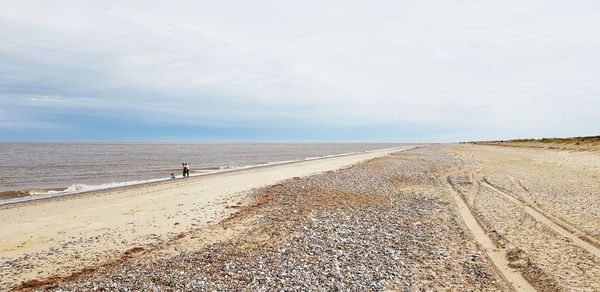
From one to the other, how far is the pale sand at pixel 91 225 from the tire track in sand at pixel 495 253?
10.4 meters

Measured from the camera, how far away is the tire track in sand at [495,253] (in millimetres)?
8805

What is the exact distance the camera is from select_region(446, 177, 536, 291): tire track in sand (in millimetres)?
8805

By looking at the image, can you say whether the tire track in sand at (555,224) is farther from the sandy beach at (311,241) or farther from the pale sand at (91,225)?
the pale sand at (91,225)

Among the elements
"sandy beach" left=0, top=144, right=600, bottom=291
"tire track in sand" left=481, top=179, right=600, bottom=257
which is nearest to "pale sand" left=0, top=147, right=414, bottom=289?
"sandy beach" left=0, top=144, right=600, bottom=291

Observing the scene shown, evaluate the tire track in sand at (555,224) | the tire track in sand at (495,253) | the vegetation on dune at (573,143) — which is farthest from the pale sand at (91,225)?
the vegetation on dune at (573,143)

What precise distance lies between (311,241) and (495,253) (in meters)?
5.54

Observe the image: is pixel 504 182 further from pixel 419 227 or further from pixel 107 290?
pixel 107 290

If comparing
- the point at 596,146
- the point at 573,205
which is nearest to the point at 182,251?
the point at 573,205

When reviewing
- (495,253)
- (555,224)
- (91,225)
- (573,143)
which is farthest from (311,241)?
(573,143)

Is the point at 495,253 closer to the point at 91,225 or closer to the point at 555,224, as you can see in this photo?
the point at 555,224

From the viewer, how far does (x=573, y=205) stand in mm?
17766

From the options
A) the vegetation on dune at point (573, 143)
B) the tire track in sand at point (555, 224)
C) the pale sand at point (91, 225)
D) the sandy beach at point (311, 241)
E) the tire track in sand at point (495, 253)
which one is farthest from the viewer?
the vegetation on dune at point (573, 143)

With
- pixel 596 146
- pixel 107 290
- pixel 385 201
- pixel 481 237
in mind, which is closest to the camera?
pixel 107 290

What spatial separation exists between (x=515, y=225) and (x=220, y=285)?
11619mm
